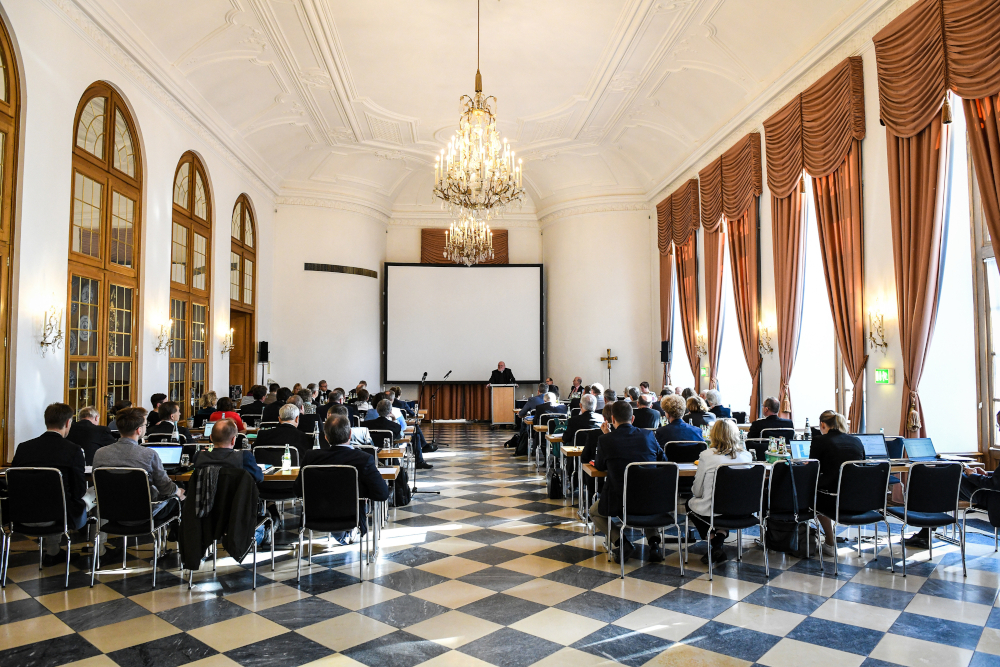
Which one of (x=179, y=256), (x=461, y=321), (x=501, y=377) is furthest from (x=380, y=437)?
(x=461, y=321)

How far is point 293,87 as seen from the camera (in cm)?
1178

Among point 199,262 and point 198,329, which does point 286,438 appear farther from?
point 199,262

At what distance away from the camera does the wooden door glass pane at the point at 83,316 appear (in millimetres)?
7773

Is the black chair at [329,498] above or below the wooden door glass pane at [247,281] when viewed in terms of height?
below

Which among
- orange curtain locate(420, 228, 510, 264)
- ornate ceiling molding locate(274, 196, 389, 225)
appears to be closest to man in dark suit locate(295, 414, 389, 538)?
ornate ceiling molding locate(274, 196, 389, 225)

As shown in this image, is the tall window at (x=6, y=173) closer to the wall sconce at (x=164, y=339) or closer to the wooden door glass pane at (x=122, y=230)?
the wooden door glass pane at (x=122, y=230)

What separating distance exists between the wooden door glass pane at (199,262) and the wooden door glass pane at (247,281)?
2.41 m

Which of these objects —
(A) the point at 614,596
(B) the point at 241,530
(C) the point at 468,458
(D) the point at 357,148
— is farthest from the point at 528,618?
(D) the point at 357,148

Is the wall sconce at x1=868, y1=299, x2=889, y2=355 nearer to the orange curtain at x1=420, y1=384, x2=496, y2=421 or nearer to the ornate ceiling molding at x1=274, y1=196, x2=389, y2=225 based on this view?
the orange curtain at x1=420, y1=384, x2=496, y2=421

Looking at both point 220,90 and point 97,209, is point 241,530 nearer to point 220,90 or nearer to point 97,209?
point 97,209

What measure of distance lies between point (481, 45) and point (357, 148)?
17.8 ft

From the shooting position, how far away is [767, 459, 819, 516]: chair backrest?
5.13 metres

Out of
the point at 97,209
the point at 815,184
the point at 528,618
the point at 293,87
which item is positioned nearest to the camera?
the point at 528,618

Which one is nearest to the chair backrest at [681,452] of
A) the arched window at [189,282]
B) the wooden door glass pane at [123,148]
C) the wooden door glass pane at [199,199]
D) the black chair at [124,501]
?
the black chair at [124,501]
